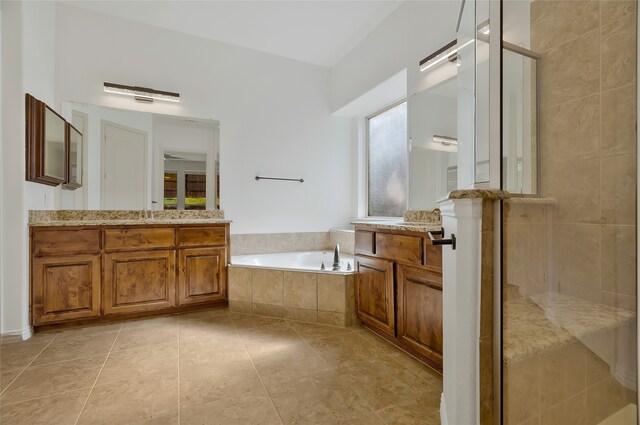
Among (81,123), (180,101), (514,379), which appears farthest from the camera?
(180,101)

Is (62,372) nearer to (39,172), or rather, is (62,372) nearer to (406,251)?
(39,172)

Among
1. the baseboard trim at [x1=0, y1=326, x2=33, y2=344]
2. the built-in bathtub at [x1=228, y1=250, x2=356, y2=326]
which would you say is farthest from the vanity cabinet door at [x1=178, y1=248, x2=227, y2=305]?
the baseboard trim at [x1=0, y1=326, x2=33, y2=344]

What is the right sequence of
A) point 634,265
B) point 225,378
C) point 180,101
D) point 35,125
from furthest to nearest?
point 180,101 < point 35,125 < point 225,378 < point 634,265

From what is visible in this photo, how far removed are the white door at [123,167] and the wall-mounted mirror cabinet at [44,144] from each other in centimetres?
33

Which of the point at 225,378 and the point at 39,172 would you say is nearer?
the point at 225,378

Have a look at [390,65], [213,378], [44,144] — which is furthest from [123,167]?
[390,65]

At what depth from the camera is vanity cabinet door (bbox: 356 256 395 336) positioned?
2145 millimetres

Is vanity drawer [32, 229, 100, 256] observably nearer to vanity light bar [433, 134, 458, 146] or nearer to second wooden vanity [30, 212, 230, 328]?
second wooden vanity [30, 212, 230, 328]

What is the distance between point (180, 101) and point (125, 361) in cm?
244

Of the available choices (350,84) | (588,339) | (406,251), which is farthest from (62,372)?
(350,84)

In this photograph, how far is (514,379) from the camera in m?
0.89

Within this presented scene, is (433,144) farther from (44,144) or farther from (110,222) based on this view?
(44,144)

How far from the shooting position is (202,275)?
2871 millimetres

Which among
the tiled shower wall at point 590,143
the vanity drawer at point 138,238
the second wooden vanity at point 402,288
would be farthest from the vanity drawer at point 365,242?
the vanity drawer at point 138,238
